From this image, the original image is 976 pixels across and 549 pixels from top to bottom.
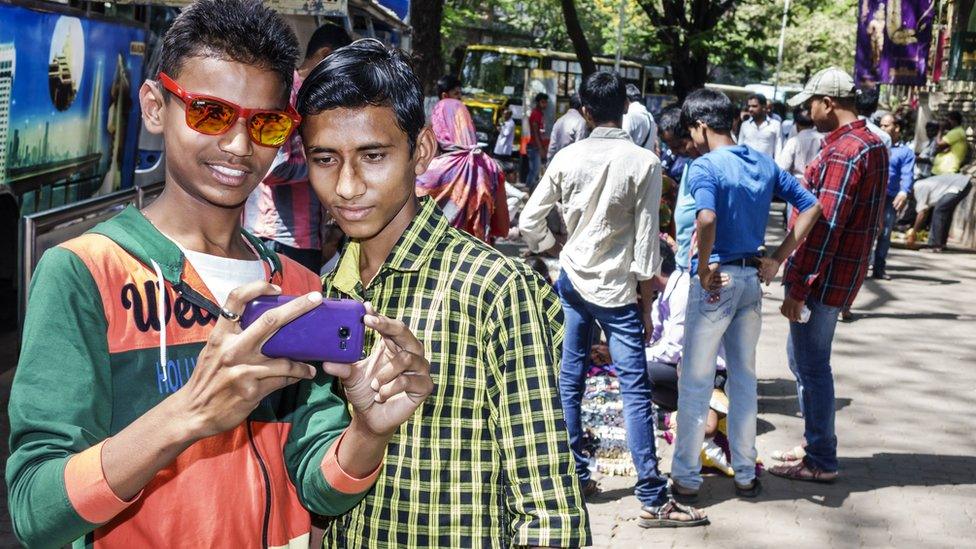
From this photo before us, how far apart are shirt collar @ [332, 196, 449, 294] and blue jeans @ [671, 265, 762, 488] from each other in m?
3.79

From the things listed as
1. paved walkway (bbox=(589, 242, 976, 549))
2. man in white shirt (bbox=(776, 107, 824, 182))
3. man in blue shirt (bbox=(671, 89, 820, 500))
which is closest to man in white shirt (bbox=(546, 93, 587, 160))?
man in white shirt (bbox=(776, 107, 824, 182))

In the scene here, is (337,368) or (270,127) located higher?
(270,127)

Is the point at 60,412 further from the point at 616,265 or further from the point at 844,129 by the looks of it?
the point at 844,129

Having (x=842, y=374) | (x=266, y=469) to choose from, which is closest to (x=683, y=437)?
(x=842, y=374)

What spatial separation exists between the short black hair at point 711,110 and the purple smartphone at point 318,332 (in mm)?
4816

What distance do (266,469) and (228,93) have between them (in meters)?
0.64

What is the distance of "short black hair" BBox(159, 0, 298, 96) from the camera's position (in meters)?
1.92

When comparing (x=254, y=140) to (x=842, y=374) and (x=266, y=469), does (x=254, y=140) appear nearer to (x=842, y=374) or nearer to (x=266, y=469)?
(x=266, y=469)

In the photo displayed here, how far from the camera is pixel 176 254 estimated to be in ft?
6.09

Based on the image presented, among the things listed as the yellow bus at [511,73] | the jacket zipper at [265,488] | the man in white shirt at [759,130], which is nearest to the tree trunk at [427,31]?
the man in white shirt at [759,130]

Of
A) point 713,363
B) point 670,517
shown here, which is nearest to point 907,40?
point 713,363

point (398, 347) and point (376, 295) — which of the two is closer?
point (398, 347)

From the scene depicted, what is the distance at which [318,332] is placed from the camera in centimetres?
147

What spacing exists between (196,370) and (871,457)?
6370mm
